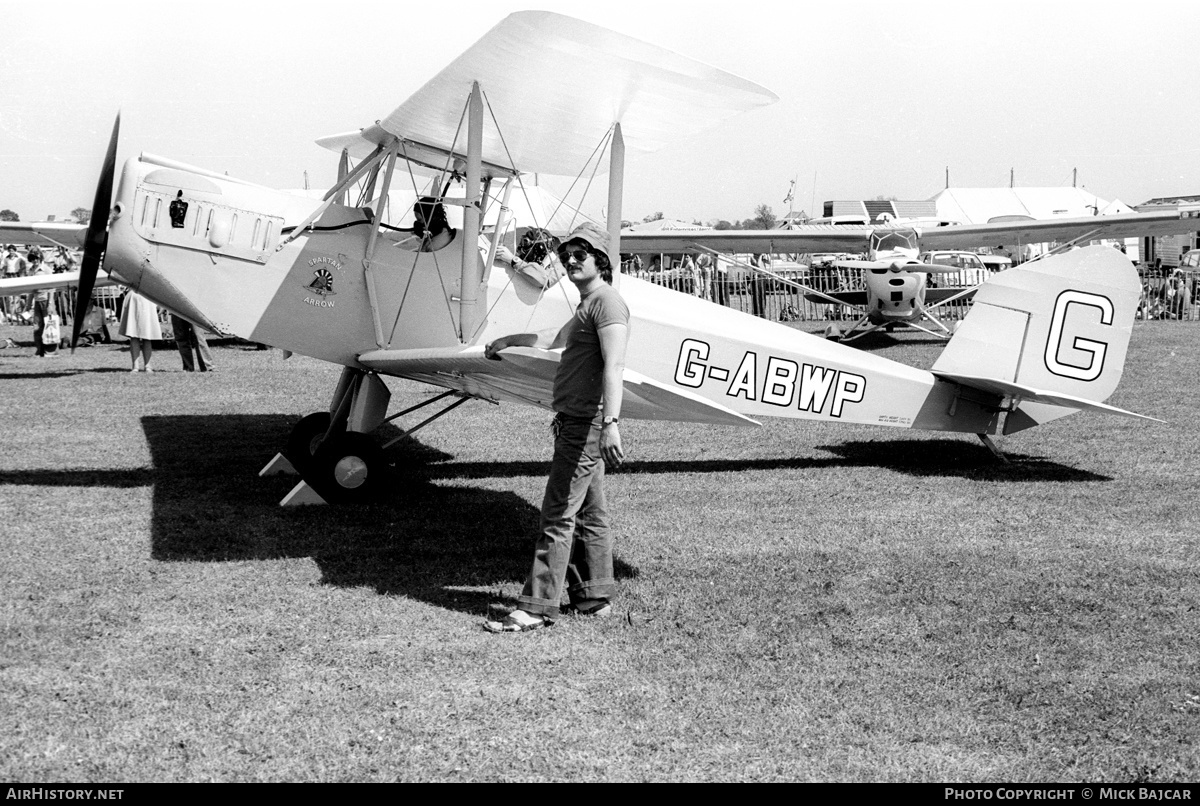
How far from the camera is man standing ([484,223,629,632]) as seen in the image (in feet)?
14.6

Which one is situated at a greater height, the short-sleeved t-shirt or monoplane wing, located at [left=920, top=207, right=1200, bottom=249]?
monoplane wing, located at [left=920, top=207, right=1200, bottom=249]

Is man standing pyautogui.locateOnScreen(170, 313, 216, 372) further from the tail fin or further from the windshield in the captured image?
the windshield

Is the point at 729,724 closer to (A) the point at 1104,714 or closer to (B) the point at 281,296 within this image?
(A) the point at 1104,714

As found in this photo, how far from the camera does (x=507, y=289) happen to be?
7.16 m

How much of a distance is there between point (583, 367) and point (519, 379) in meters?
1.06

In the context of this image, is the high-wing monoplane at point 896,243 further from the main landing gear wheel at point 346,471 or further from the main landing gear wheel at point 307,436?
the main landing gear wheel at point 346,471

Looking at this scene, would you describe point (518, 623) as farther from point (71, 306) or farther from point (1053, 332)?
point (71, 306)

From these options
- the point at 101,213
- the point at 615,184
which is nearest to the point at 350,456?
the point at 101,213

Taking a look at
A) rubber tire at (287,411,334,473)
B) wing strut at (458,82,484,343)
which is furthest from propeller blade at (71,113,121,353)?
wing strut at (458,82,484,343)

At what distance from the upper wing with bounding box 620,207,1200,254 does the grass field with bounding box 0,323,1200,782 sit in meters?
11.8

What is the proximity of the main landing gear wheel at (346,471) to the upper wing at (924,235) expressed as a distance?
13171 millimetres

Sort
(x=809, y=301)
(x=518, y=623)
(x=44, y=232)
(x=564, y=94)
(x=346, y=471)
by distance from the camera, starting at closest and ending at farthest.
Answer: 1. (x=518, y=623)
2. (x=564, y=94)
3. (x=346, y=471)
4. (x=44, y=232)
5. (x=809, y=301)

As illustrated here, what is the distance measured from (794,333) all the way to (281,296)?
12.2 ft

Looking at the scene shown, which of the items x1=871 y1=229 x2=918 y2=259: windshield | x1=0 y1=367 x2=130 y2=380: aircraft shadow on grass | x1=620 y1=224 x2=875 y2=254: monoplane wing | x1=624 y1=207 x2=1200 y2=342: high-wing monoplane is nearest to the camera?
x1=0 y1=367 x2=130 y2=380: aircraft shadow on grass
